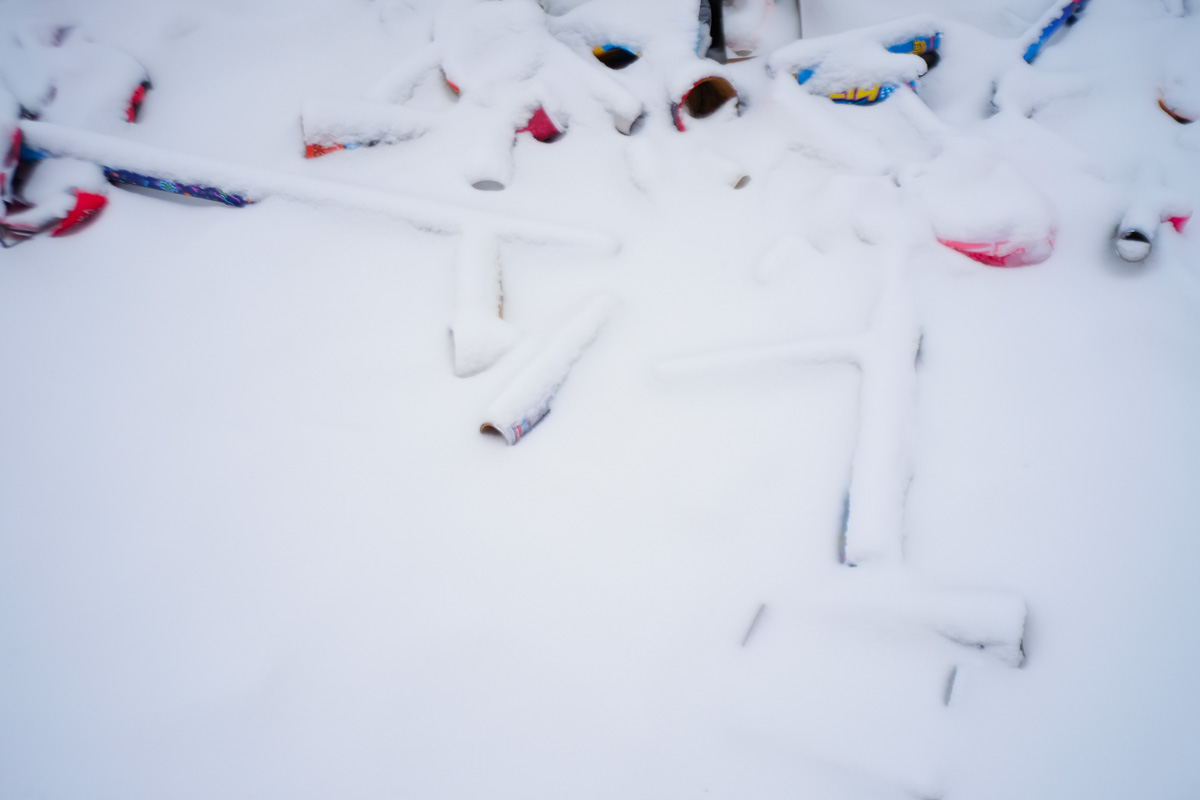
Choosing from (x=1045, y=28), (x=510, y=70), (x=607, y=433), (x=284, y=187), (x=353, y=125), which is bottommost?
(x=607, y=433)

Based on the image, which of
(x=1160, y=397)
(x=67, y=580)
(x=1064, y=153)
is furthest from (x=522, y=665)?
(x=1064, y=153)

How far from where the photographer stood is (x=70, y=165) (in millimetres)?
1652

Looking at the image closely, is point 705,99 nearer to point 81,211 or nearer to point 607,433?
point 607,433

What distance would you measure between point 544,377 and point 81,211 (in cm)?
148

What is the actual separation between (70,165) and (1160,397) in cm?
289

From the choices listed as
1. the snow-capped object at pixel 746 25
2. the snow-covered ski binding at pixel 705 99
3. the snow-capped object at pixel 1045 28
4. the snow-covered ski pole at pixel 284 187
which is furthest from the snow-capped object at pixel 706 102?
the snow-capped object at pixel 1045 28

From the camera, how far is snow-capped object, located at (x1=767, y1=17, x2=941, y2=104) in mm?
1878

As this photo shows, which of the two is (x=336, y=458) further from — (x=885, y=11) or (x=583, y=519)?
(x=885, y=11)

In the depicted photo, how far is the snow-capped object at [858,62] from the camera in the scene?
6.16 feet

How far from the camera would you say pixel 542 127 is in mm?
1867

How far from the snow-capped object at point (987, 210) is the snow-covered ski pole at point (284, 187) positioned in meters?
0.90

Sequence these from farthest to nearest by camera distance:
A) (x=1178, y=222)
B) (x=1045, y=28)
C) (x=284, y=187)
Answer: (x=1045, y=28) < (x=284, y=187) < (x=1178, y=222)

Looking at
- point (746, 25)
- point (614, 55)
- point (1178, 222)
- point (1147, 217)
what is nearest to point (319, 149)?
point (614, 55)

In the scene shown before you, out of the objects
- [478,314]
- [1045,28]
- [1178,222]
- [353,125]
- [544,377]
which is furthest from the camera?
[1045,28]
